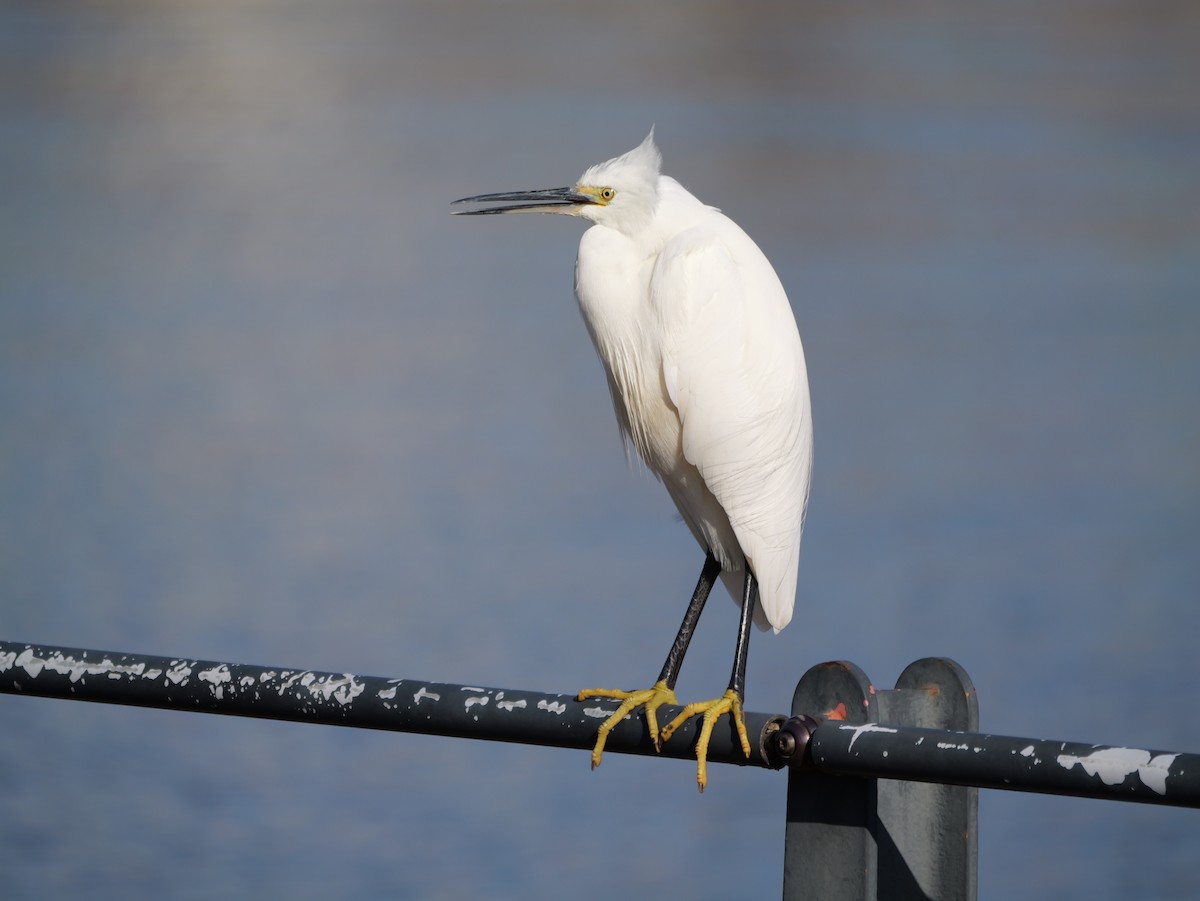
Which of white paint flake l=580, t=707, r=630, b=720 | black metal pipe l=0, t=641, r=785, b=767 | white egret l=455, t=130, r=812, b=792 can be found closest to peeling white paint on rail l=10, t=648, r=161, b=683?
black metal pipe l=0, t=641, r=785, b=767

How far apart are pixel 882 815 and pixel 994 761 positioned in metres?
0.22

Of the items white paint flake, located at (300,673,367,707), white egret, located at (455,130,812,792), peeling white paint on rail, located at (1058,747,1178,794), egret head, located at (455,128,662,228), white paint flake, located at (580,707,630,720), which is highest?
egret head, located at (455,128,662,228)

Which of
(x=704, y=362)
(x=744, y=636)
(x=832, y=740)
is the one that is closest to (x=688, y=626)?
(x=744, y=636)

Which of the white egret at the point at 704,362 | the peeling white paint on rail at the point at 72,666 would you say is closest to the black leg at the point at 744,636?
the white egret at the point at 704,362

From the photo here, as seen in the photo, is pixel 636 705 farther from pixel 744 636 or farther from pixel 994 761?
pixel 994 761

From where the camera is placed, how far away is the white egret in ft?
4.76

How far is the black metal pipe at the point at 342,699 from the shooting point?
0.86 m

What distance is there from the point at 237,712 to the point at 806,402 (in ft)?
2.70

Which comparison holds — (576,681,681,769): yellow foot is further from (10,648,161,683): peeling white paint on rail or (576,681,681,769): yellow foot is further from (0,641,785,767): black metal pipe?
(10,648,161,683): peeling white paint on rail

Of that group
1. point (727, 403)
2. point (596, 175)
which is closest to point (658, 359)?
point (727, 403)

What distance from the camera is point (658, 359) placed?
58.5 inches

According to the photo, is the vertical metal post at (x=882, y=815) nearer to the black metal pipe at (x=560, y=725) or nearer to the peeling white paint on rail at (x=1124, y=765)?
the black metal pipe at (x=560, y=725)

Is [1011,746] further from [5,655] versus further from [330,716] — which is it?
[5,655]

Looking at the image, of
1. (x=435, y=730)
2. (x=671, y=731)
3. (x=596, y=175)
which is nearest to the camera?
(x=435, y=730)
